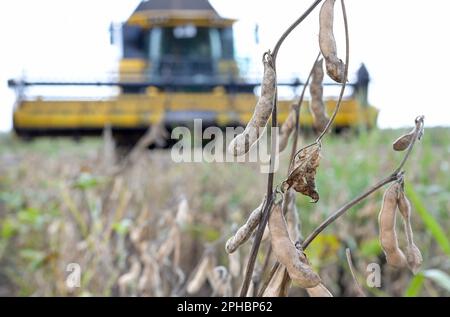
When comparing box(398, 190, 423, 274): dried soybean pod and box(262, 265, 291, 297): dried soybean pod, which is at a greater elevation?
box(398, 190, 423, 274): dried soybean pod

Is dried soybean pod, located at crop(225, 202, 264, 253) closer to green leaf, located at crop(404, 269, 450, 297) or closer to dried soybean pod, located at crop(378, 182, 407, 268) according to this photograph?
dried soybean pod, located at crop(378, 182, 407, 268)

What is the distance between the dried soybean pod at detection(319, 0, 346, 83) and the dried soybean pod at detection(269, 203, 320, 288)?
0.15 meters

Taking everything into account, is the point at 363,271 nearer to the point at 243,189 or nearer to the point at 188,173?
the point at 243,189

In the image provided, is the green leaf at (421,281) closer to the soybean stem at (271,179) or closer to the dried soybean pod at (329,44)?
the soybean stem at (271,179)

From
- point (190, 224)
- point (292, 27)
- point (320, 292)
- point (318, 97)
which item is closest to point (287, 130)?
point (318, 97)

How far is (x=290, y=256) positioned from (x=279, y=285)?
0.42 feet

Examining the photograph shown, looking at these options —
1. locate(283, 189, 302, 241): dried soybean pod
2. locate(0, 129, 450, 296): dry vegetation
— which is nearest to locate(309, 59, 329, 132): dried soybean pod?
locate(283, 189, 302, 241): dried soybean pod

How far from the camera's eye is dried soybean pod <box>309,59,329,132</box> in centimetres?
97

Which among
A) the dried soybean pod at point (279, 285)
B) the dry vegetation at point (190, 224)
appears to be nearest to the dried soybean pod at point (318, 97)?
the dried soybean pod at point (279, 285)

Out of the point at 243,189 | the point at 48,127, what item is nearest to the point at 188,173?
the point at 243,189

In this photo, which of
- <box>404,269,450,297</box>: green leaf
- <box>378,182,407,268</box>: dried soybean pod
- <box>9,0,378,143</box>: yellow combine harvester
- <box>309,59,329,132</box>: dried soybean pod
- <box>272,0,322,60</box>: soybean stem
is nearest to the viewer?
<box>272,0,322,60</box>: soybean stem

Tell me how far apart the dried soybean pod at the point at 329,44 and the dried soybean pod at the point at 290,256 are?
15 centimetres

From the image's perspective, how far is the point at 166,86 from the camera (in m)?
9.91
